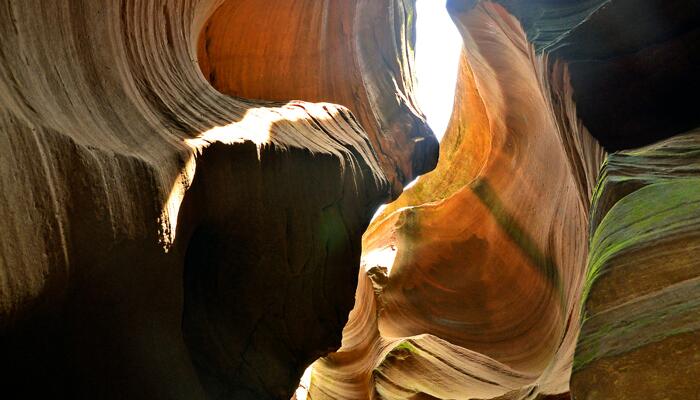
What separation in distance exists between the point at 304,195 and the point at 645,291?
2.70m

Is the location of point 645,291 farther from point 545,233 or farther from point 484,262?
point 484,262

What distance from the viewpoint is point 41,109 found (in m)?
2.46

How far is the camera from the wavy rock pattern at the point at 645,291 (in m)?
1.73

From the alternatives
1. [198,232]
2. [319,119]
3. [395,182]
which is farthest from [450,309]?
[198,232]

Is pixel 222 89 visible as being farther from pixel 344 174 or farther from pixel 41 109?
pixel 41 109

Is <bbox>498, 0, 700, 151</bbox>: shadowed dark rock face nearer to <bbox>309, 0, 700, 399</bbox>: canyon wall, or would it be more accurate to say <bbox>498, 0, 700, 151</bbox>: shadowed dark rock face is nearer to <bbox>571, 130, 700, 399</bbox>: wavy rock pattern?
<bbox>309, 0, 700, 399</bbox>: canyon wall

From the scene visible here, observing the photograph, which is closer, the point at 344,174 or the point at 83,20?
the point at 83,20

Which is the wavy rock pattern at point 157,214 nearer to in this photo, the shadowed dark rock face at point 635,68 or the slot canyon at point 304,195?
the slot canyon at point 304,195

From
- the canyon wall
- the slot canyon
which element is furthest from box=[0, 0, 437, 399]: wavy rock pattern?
the canyon wall

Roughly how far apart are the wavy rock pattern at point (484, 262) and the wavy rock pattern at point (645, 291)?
237 cm

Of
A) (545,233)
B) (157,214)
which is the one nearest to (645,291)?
(157,214)

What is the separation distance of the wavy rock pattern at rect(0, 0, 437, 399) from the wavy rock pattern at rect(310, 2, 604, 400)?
2.36 metres

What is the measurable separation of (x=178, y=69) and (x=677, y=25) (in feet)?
11.3

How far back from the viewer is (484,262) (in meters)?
9.95
